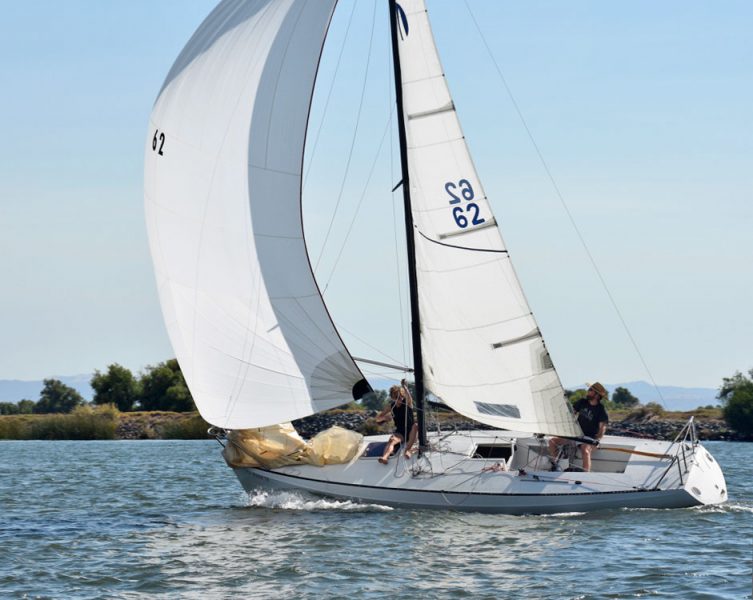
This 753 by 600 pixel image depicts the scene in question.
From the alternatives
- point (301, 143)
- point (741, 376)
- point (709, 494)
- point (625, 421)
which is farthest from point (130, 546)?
point (741, 376)

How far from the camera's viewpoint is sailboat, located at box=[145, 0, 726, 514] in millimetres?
21422

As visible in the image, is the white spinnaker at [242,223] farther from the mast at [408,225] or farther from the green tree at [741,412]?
the green tree at [741,412]

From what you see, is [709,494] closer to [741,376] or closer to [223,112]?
[223,112]

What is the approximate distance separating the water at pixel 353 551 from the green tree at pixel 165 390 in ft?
117

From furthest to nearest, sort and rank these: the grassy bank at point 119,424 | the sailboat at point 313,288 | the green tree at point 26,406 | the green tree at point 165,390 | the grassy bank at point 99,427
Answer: the green tree at point 26,406 < the green tree at point 165,390 < the grassy bank at point 99,427 < the grassy bank at point 119,424 < the sailboat at point 313,288

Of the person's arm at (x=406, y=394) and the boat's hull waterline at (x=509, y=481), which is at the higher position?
the person's arm at (x=406, y=394)

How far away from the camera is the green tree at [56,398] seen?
81.8 m

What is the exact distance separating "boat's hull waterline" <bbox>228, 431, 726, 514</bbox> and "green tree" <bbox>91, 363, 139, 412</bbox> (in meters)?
42.9

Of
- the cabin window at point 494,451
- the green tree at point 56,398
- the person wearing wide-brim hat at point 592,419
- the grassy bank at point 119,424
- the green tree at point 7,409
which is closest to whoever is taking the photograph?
the person wearing wide-brim hat at point 592,419

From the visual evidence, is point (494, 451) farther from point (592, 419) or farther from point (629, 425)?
point (629, 425)

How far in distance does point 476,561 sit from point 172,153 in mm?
9164

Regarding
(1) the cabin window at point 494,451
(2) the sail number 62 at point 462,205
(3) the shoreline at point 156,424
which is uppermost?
(2) the sail number 62 at point 462,205

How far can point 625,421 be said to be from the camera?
5291cm

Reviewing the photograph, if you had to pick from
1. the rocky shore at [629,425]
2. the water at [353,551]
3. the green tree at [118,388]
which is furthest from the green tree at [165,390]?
the water at [353,551]
